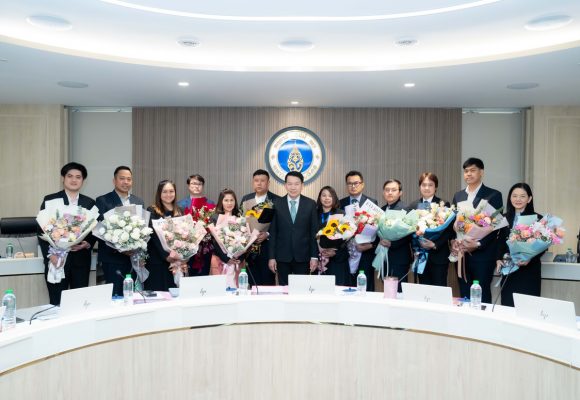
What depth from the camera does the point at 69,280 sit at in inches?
181

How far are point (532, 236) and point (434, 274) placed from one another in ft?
3.38

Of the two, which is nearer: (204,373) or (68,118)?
(204,373)

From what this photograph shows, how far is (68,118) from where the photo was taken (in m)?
7.16

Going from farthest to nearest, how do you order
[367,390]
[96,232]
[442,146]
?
[442,146] → [96,232] → [367,390]

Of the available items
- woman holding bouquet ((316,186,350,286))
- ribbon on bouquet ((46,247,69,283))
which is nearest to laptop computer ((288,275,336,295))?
woman holding bouquet ((316,186,350,286))

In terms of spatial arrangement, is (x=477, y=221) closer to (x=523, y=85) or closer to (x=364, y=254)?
(x=364, y=254)

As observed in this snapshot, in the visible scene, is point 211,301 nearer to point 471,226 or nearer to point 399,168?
point 471,226

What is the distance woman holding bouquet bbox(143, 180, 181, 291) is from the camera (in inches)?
174

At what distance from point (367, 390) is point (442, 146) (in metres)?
4.80

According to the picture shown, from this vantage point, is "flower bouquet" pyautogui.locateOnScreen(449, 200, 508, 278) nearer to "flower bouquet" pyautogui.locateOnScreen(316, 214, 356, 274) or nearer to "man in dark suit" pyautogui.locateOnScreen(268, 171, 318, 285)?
"flower bouquet" pyautogui.locateOnScreen(316, 214, 356, 274)

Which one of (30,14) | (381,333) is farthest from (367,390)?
(30,14)

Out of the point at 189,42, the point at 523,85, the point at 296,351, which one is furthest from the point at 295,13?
the point at 523,85

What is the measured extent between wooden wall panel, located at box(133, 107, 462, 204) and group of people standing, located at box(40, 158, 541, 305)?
7.07 feet

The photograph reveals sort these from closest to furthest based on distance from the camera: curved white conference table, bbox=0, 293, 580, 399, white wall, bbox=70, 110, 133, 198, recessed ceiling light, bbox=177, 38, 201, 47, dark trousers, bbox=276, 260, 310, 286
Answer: curved white conference table, bbox=0, 293, 580, 399, recessed ceiling light, bbox=177, 38, 201, 47, dark trousers, bbox=276, 260, 310, 286, white wall, bbox=70, 110, 133, 198
